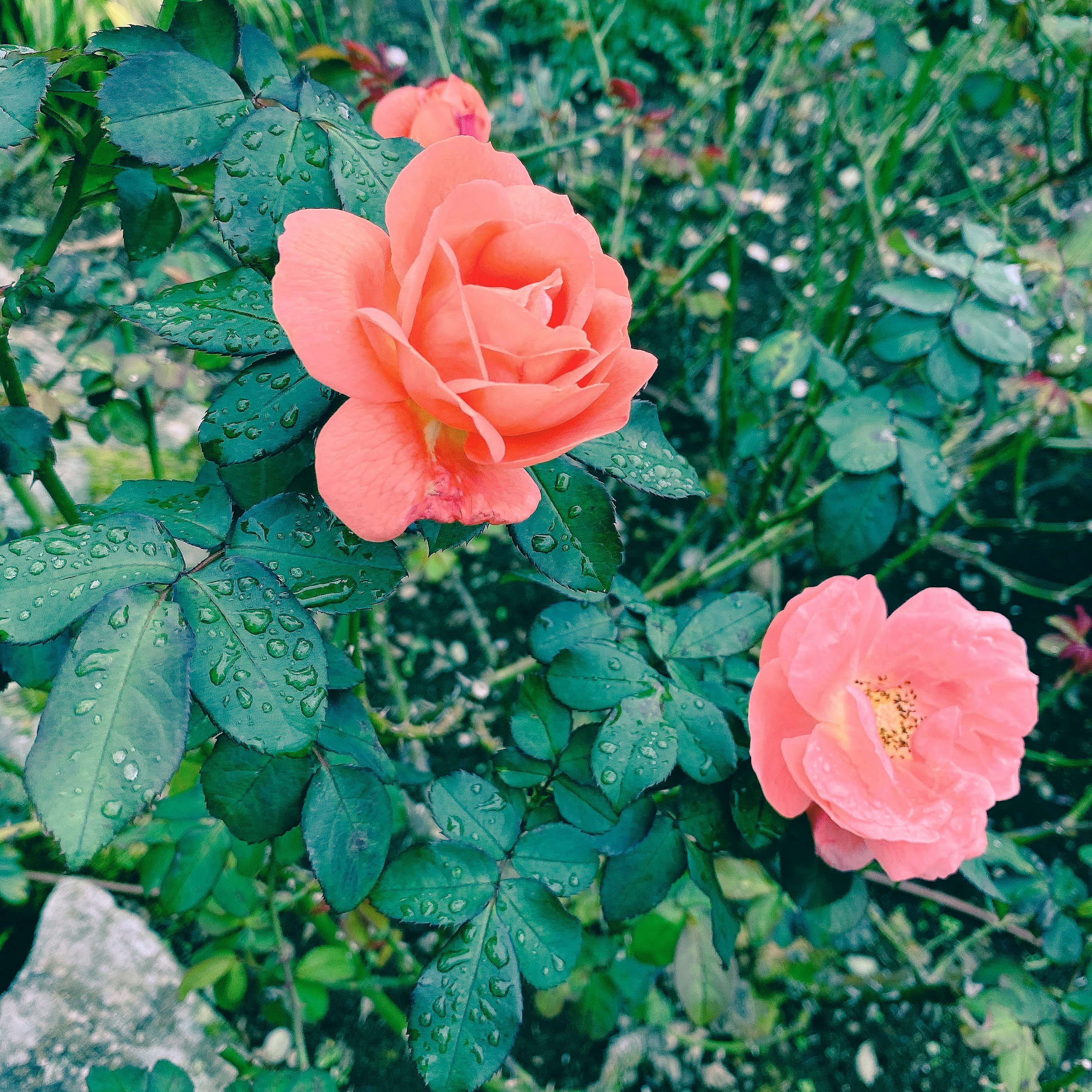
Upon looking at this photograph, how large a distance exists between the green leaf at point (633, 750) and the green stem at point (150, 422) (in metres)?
0.68

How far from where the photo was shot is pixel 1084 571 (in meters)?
1.77

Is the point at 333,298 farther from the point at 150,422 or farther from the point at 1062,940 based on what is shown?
the point at 1062,940

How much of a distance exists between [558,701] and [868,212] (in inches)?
51.6

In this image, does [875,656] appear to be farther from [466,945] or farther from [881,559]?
[881,559]

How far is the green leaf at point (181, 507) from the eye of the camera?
0.53m

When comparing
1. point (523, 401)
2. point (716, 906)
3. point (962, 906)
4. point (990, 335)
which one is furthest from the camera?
point (962, 906)

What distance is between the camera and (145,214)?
639 millimetres

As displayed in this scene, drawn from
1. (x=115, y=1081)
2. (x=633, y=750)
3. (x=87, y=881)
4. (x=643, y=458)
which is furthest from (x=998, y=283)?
(x=87, y=881)

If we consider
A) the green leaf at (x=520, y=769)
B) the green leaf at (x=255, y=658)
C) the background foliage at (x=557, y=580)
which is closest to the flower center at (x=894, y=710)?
the background foliage at (x=557, y=580)

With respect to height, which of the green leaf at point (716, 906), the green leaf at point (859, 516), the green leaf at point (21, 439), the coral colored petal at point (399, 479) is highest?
the coral colored petal at point (399, 479)

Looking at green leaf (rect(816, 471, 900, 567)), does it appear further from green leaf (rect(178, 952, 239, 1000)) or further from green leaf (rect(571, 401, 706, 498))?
green leaf (rect(178, 952, 239, 1000))

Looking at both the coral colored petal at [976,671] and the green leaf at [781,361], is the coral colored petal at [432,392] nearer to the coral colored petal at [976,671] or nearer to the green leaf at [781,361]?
the coral colored petal at [976,671]

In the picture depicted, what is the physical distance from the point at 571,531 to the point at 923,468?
602 mm

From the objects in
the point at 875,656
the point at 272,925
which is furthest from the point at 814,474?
the point at 272,925
